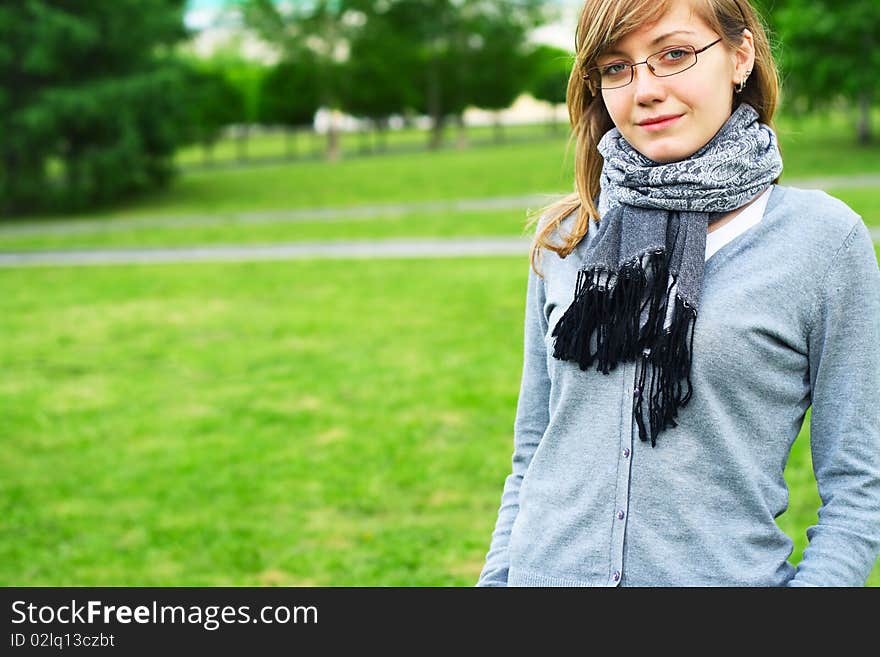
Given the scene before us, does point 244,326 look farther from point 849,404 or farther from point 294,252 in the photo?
point 849,404

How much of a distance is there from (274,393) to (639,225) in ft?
20.1

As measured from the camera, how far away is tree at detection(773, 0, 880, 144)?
27609 mm

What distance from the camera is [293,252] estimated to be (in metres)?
15.5

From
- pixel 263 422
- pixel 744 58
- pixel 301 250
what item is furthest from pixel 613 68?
pixel 301 250

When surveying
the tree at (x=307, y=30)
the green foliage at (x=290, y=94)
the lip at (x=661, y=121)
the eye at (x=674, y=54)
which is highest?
the tree at (x=307, y=30)

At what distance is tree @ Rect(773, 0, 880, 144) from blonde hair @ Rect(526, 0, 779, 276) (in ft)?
91.0

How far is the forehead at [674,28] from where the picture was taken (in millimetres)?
1743

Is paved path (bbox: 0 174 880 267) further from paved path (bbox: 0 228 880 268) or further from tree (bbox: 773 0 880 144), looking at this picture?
tree (bbox: 773 0 880 144)

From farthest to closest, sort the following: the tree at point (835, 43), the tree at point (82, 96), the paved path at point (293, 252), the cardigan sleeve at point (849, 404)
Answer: the tree at point (835, 43) → the tree at point (82, 96) → the paved path at point (293, 252) → the cardigan sleeve at point (849, 404)

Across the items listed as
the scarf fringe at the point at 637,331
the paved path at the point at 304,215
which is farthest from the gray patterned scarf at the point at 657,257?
the paved path at the point at 304,215

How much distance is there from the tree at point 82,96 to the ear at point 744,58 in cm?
2336

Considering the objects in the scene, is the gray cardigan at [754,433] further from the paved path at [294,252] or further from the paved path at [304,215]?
the paved path at [304,215]
